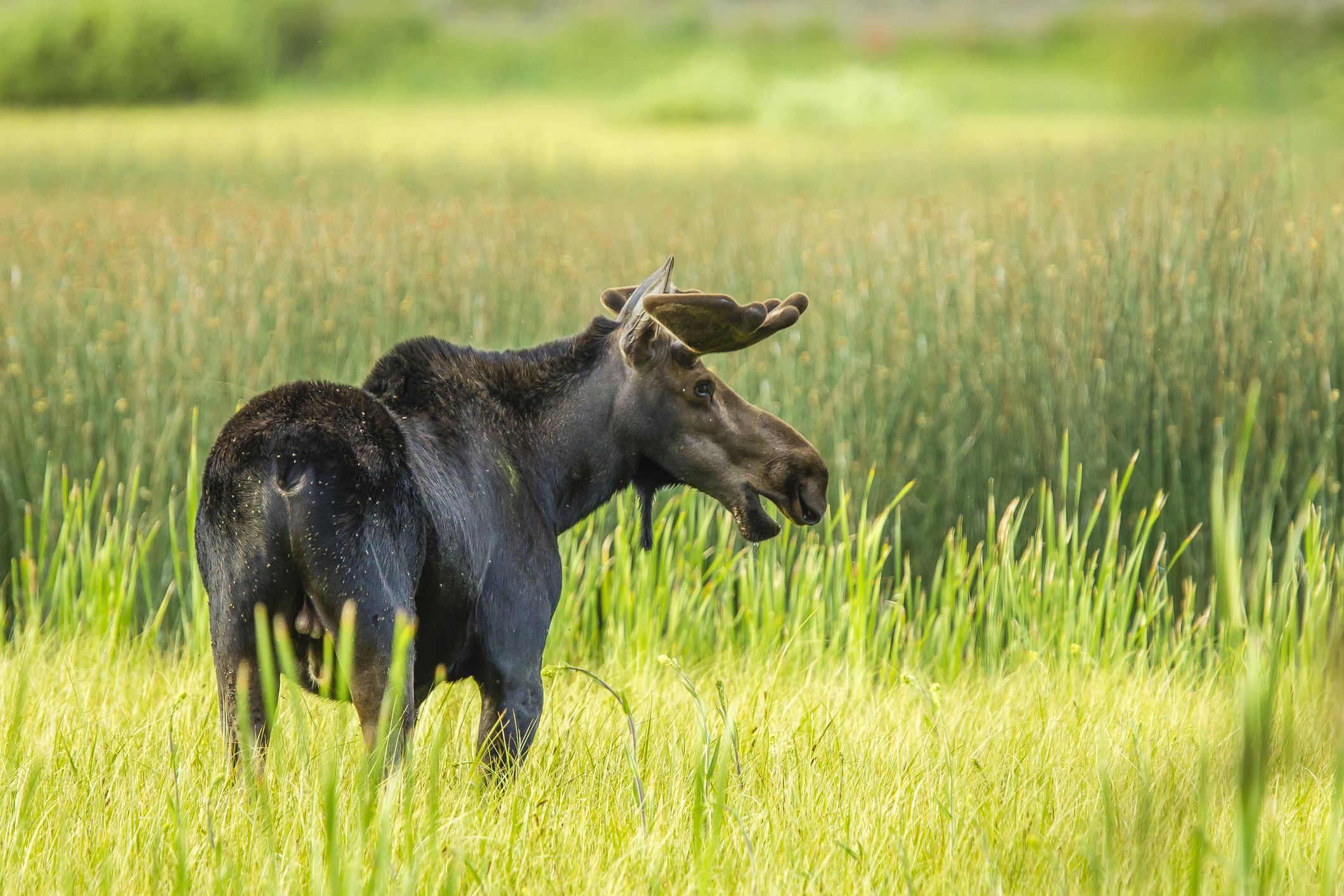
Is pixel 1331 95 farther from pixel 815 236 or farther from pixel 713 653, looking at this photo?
pixel 713 653

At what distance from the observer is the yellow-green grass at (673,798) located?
2.56 meters

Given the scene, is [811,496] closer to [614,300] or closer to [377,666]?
[614,300]

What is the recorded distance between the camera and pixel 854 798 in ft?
10.4

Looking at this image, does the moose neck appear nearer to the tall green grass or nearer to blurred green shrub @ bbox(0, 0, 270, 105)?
the tall green grass

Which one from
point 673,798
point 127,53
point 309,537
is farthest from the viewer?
point 127,53

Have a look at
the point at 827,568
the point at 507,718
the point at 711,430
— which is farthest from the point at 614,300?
the point at 827,568

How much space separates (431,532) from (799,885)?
1090 mm

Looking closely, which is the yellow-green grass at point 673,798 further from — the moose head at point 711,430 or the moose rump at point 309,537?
the moose head at point 711,430

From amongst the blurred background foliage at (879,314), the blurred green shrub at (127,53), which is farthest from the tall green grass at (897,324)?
the blurred green shrub at (127,53)

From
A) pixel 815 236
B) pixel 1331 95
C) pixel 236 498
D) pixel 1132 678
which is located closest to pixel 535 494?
pixel 236 498

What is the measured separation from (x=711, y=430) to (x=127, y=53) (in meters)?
30.3

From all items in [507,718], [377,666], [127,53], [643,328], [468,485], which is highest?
[127,53]

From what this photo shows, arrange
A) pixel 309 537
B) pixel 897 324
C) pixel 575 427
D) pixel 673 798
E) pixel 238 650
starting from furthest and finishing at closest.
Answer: pixel 897 324 → pixel 575 427 → pixel 673 798 → pixel 238 650 → pixel 309 537

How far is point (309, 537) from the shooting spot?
8.32ft
